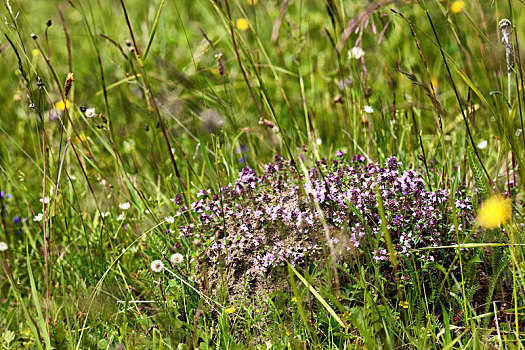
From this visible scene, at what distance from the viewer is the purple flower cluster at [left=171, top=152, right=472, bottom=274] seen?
1644mm

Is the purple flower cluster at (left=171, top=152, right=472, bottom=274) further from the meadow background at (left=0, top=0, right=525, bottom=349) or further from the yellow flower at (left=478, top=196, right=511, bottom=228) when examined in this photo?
the yellow flower at (left=478, top=196, right=511, bottom=228)

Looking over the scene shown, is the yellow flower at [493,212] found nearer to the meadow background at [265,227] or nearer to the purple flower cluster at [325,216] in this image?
the meadow background at [265,227]

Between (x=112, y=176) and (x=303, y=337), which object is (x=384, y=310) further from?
(x=112, y=176)

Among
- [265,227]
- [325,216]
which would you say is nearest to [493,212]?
[325,216]

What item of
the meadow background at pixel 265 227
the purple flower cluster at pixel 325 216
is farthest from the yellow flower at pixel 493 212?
the purple flower cluster at pixel 325 216

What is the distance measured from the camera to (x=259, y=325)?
1.64 m

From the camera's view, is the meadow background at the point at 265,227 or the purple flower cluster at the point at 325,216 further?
the purple flower cluster at the point at 325,216

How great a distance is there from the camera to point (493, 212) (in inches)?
59.8

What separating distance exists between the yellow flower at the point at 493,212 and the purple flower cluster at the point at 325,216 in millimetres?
136

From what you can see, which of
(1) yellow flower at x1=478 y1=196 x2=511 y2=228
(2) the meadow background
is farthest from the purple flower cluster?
(1) yellow flower at x1=478 y1=196 x2=511 y2=228

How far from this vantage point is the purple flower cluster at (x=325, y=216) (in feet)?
5.39

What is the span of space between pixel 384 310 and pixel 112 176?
1.50 metres

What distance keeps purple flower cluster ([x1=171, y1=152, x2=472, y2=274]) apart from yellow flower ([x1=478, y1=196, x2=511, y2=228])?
136 millimetres

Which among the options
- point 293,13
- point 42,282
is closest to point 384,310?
point 42,282
